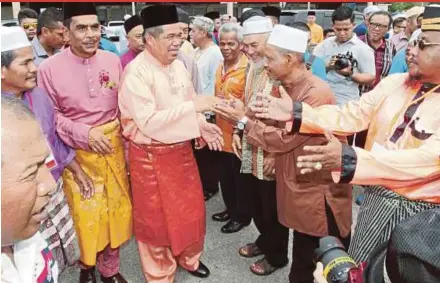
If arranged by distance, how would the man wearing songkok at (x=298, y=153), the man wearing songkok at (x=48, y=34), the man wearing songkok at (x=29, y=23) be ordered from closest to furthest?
1. the man wearing songkok at (x=298, y=153)
2. the man wearing songkok at (x=48, y=34)
3. the man wearing songkok at (x=29, y=23)

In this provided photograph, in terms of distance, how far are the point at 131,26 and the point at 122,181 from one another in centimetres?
192

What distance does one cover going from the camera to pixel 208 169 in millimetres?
4590

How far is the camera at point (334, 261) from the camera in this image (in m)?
1.30

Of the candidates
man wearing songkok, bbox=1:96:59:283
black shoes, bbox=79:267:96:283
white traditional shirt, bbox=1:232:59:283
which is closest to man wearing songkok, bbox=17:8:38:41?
black shoes, bbox=79:267:96:283

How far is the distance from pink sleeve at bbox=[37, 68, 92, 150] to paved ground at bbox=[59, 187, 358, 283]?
1.06m

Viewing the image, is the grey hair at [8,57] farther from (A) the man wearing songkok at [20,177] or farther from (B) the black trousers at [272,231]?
(B) the black trousers at [272,231]

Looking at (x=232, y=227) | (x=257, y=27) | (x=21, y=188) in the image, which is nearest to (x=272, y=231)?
(x=232, y=227)

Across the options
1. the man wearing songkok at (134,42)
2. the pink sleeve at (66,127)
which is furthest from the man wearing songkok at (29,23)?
the pink sleeve at (66,127)

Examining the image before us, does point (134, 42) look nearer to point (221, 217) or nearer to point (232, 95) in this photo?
point (232, 95)

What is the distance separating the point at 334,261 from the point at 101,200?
1.83 m

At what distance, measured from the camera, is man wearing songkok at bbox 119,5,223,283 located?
2.64 m

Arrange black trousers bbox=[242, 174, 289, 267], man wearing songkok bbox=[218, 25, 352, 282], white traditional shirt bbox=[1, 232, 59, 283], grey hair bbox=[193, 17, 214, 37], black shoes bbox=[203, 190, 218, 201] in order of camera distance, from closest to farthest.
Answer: white traditional shirt bbox=[1, 232, 59, 283]
man wearing songkok bbox=[218, 25, 352, 282]
black trousers bbox=[242, 174, 289, 267]
black shoes bbox=[203, 190, 218, 201]
grey hair bbox=[193, 17, 214, 37]

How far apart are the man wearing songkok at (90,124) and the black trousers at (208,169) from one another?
66.3 inches

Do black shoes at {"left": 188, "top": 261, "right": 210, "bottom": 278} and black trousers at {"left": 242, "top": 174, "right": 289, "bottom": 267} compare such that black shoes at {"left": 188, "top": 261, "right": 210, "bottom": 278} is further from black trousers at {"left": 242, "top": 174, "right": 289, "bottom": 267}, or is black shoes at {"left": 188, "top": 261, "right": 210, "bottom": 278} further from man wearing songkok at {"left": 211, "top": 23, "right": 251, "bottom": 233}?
man wearing songkok at {"left": 211, "top": 23, "right": 251, "bottom": 233}
